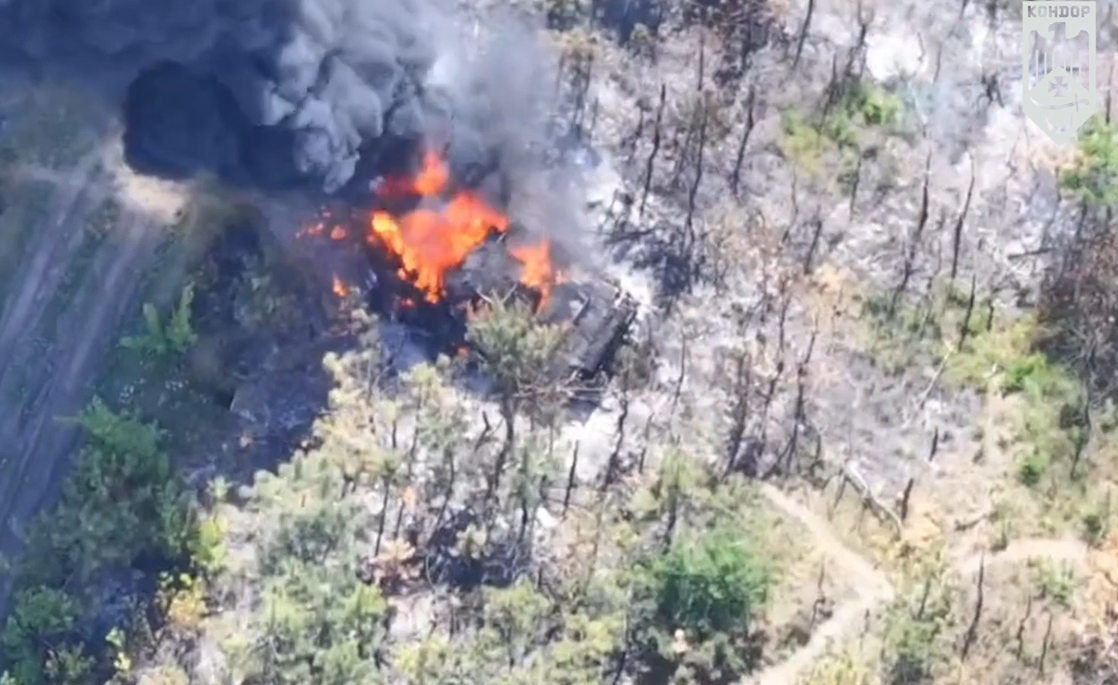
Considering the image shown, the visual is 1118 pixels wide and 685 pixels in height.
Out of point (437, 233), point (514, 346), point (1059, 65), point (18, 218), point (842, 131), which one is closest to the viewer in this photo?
point (514, 346)

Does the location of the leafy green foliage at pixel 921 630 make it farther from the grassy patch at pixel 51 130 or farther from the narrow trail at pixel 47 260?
the grassy patch at pixel 51 130

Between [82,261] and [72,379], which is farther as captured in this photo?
[82,261]

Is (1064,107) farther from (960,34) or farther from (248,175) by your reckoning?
(248,175)

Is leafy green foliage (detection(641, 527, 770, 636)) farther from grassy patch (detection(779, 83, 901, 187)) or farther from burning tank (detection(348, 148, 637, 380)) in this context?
grassy patch (detection(779, 83, 901, 187))

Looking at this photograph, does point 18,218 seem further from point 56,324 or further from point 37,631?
point 37,631

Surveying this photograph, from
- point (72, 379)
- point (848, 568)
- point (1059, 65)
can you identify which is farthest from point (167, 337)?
point (1059, 65)

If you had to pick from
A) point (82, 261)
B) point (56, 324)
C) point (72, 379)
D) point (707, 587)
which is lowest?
point (707, 587)

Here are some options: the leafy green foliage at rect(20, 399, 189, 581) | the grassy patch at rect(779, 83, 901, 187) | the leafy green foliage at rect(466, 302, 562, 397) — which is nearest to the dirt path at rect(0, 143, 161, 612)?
the leafy green foliage at rect(20, 399, 189, 581)
